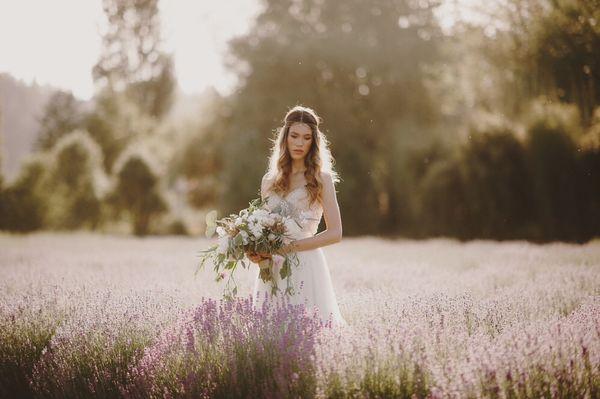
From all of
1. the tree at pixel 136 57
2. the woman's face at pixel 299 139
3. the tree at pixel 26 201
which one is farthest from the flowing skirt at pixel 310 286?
the tree at pixel 136 57

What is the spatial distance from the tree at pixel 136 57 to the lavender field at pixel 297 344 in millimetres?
30966

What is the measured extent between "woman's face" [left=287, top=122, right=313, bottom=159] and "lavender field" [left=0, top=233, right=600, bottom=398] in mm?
1268

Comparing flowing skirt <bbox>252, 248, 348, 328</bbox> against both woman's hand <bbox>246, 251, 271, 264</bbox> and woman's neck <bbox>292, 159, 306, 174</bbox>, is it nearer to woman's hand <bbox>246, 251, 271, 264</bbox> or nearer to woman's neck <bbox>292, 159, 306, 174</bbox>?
woman's hand <bbox>246, 251, 271, 264</bbox>

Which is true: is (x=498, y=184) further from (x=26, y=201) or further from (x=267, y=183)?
(x=26, y=201)

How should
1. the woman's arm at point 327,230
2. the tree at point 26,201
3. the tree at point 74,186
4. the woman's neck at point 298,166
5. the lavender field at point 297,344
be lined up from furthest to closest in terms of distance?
the tree at point 74,186 < the tree at point 26,201 < the woman's neck at point 298,166 < the woman's arm at point 327,230 < the lavender field at point 297,344

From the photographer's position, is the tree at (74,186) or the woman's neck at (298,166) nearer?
the woman's neck at (298,166)

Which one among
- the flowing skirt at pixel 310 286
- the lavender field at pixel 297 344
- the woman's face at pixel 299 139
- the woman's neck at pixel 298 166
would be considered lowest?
the lavender field at pixel 297 344

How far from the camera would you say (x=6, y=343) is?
160 inches

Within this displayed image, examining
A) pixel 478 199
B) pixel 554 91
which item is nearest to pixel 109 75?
pixel 478 199

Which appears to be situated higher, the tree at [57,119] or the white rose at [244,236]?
the tree at [57,119]

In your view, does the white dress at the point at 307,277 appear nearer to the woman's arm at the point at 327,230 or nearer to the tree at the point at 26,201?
the woman's arm at the point at 327,230

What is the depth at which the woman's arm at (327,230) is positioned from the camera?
149 inches

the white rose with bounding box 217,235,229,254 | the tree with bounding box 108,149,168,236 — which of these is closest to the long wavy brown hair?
the white rose with bounding box 217,235,229,254

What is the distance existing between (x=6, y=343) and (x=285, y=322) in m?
2.32
